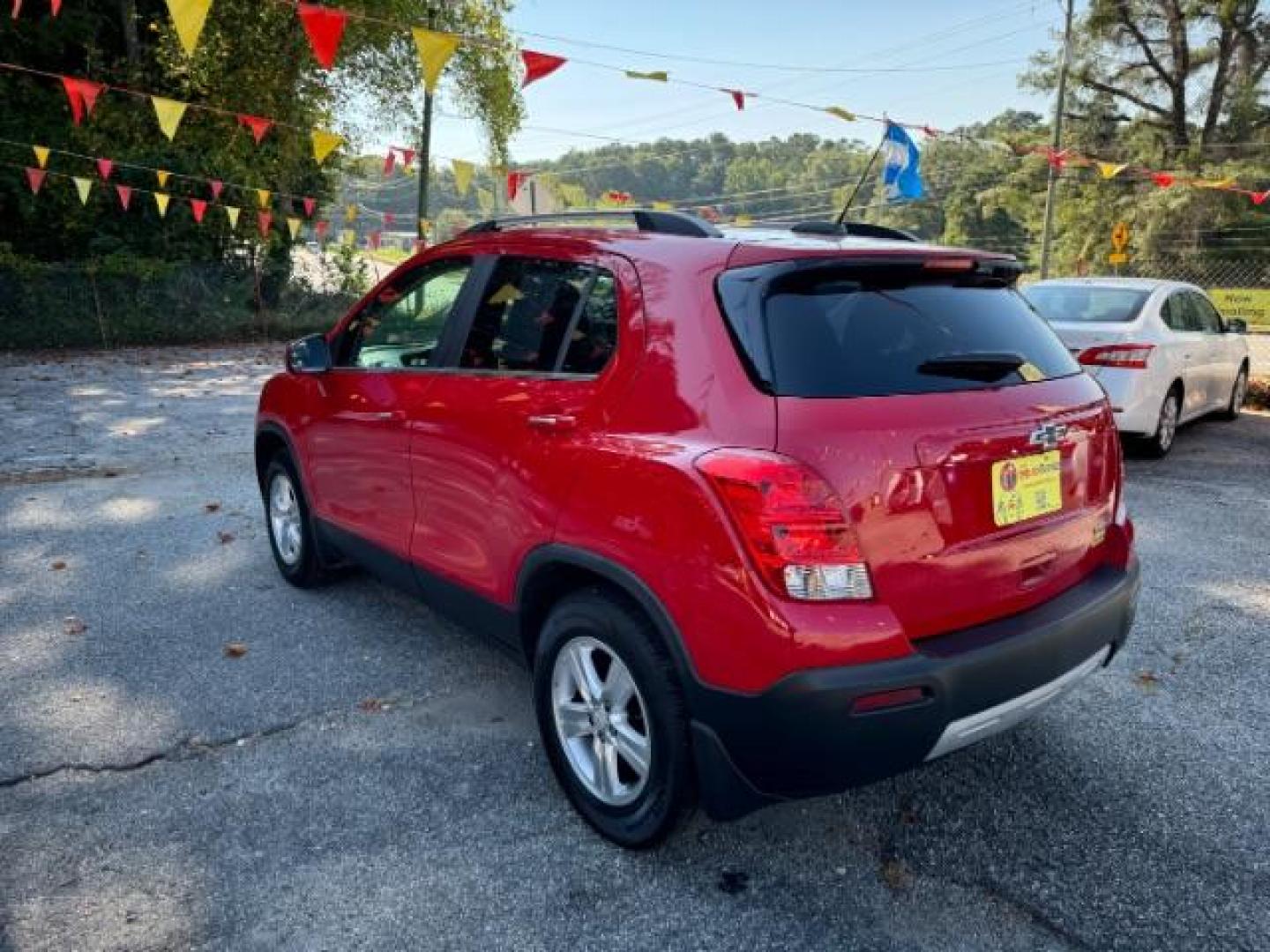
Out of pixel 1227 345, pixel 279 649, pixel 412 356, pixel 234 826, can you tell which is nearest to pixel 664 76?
pixel 1227 345

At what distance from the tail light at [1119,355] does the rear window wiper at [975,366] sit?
5223 millimetres

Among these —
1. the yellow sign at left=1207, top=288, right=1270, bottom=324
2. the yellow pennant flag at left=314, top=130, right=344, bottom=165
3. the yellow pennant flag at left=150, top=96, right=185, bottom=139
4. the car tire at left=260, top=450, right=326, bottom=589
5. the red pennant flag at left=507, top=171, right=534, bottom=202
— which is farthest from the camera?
the yellow sign at left=1207, top=288, right=1270, bottom=324

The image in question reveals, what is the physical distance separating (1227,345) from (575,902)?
905 cm

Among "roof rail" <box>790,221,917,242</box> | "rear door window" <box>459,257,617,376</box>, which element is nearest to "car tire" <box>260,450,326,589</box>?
"rear door window" <box>459,257,617,376</box>

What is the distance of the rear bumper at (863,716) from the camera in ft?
6.57

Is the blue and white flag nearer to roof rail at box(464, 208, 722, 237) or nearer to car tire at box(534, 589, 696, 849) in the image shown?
roof rail at box(464, 208, 722, 237)

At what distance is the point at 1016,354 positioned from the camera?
2537 millimetres

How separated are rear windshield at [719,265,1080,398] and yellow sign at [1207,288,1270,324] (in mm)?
33167

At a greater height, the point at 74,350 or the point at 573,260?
the point at 573,260

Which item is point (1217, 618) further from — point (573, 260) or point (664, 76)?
point (664, 76)

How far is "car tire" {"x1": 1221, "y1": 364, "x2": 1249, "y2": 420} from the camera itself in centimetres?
923

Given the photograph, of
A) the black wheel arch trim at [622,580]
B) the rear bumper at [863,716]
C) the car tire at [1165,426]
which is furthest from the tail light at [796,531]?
the car tire at [1165,426]

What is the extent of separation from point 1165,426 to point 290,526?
6944 millimetres

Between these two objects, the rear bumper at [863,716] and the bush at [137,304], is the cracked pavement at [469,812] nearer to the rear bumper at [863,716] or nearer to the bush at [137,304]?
the rear bumper at [863,716]
